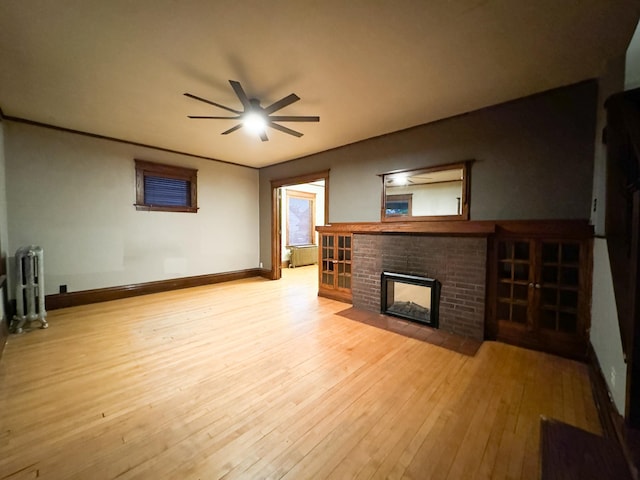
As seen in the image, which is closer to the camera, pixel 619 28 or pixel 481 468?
pixel 481 468

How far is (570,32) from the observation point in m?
1.83

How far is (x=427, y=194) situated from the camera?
137 inches

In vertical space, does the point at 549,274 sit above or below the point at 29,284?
above

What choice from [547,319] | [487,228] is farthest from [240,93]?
[547,319]

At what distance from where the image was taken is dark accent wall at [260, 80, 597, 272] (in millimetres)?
2463

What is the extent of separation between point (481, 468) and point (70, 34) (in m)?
3.83

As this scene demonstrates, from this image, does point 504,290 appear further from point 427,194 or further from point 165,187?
point 165,187

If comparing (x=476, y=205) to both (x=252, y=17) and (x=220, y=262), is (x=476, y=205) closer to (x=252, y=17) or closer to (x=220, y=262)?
(x=252, y=17)

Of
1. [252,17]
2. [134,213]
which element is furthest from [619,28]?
[134,213]

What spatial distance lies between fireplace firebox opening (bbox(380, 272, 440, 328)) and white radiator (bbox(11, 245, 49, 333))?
4.33 m

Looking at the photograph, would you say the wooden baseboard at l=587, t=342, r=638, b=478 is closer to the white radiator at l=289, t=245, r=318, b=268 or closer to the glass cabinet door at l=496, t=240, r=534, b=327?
the glass cabinet door at l=496, t=240, r=534, b=327

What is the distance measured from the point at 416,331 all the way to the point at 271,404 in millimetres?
1965

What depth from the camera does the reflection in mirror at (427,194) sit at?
320cm

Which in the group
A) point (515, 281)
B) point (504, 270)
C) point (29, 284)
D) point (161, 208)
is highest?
point (161, 208)
